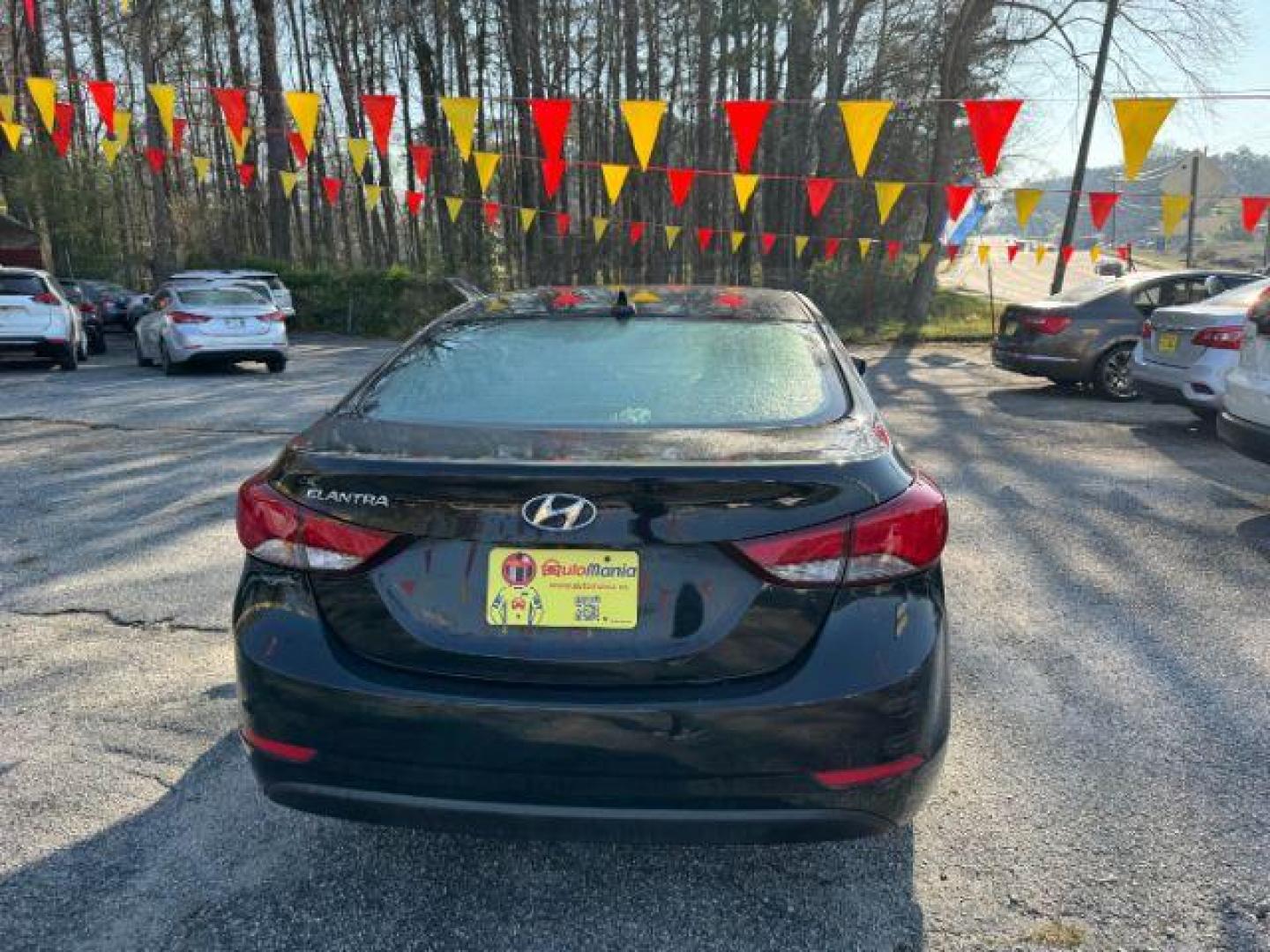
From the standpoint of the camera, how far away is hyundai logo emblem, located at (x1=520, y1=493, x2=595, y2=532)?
1.95 m

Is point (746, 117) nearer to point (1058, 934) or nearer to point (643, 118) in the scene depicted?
point (643, 118)

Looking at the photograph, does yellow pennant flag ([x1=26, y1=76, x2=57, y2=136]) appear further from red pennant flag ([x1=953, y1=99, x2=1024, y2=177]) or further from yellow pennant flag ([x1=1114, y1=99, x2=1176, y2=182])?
yellow pennant flag ([x1=1114, y1=99, x2=1176, y2=182])

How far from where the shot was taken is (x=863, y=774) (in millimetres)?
1982

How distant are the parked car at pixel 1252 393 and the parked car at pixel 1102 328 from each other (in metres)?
4.92

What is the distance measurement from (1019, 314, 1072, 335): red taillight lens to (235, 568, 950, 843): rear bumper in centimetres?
968

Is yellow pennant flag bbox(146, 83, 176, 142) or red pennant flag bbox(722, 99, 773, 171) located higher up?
yellow pennant flag bbox(146, 83, 176, 142)

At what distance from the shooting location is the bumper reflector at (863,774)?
6.44 ft

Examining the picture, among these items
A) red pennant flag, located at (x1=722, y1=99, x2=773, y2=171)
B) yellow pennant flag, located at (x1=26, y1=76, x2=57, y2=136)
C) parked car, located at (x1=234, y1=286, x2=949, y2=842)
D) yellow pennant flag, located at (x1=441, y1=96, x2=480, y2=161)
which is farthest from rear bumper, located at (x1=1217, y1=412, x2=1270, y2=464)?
yellow pennant flag, located at (x1=26, y1=76, x2=57, y2=136)

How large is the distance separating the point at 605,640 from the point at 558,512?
28cm

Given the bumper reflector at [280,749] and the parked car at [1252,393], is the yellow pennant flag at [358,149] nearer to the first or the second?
the parked car at [1252,393]

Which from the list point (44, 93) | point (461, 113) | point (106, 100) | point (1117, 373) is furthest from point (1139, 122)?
point (44, 93)

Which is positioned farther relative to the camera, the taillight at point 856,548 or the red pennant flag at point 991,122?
the red pennant flag at point 991,122

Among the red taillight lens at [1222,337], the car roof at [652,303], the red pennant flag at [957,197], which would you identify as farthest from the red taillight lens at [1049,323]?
the car roof at [652,303]

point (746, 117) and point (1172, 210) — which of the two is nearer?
point (746, 117)
